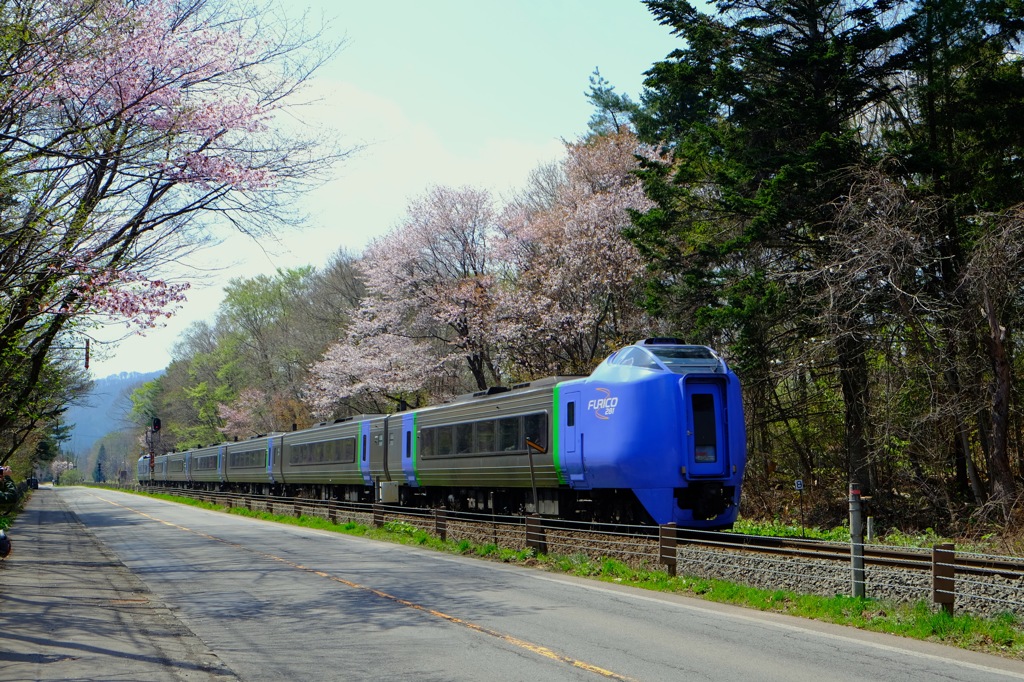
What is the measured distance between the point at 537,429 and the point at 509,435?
4.61 ft

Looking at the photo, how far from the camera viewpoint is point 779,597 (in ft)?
36.8

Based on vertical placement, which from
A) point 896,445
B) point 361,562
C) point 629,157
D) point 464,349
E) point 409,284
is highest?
point 629,157

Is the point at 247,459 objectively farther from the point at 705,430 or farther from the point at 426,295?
the point at 705,430

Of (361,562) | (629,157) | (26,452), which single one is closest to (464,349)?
(629,157)

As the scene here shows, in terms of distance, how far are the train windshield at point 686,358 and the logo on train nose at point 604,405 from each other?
1.12m

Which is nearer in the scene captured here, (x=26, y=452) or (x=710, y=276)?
(x=710, y=276)

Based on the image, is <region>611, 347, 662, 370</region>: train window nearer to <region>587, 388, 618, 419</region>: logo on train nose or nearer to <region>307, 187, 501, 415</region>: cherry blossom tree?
<region>587, 388, 618, 419</region>: logo on train nose

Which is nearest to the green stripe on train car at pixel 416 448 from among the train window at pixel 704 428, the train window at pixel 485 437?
the train window at pixel 485 437

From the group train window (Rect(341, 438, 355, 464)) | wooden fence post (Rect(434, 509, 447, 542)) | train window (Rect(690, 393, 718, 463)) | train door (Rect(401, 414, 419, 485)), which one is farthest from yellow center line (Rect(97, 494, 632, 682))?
train window (Rect(341, 438, 355, 464))

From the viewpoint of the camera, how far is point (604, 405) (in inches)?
681

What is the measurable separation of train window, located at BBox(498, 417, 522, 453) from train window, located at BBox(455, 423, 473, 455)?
188 centimetres

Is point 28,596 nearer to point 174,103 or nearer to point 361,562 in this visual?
point 361,562

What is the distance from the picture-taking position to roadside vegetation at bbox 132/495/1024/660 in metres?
8.83

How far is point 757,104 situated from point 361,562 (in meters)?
14.9
